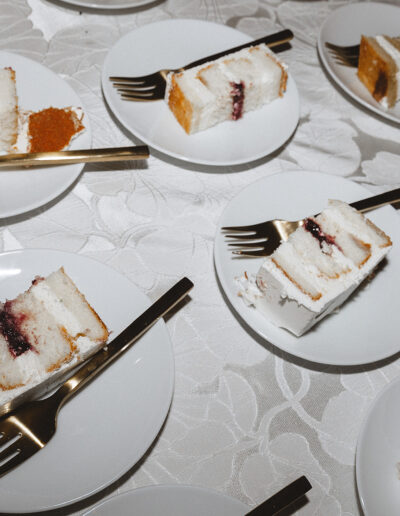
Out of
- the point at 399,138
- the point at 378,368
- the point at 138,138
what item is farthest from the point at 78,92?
the point at 378,368

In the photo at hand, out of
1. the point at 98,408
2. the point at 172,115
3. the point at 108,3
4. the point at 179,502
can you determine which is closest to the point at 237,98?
the point at 172,115

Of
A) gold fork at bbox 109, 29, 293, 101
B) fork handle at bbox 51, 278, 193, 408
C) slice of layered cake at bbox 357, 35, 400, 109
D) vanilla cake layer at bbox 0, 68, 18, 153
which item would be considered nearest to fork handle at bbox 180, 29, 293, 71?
gold fork at bbox 109, 29, 293, 101

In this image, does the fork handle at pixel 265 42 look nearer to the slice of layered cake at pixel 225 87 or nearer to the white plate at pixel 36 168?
the slice of layered cake at pixel 225 87

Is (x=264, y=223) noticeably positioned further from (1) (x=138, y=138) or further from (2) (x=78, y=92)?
(2) (x=78, y=92)

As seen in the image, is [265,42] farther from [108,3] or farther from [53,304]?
[53,304]

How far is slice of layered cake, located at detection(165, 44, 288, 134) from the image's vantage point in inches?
57.1

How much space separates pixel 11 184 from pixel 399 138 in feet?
3.97

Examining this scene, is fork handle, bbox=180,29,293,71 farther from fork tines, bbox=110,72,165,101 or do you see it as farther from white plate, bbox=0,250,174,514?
white plate, bbox=0,250,174,514

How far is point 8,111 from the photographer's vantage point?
4.24ft

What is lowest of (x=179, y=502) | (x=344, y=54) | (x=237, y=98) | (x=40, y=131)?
(x=179, y=502)

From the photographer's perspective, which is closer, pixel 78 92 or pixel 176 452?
pixel 176 452

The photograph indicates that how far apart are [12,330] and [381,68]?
4.49ft

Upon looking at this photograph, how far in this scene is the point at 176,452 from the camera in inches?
43.0

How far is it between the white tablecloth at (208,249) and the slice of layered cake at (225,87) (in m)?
0.15
